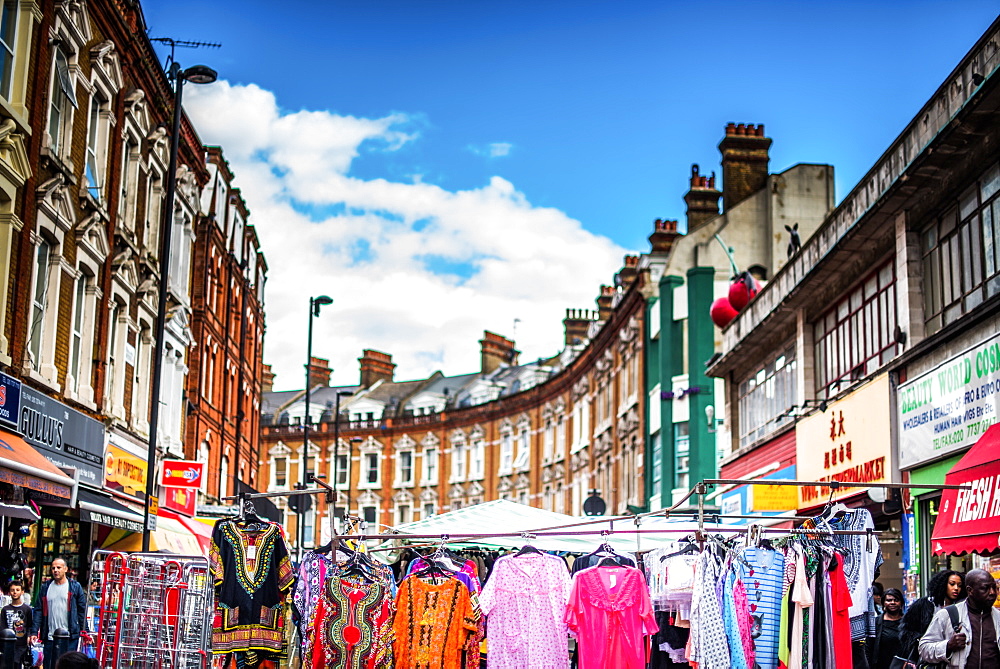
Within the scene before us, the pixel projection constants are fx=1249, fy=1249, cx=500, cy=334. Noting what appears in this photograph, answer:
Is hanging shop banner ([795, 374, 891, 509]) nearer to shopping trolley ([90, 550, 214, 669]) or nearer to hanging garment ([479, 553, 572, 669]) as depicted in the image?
hanging garment ([479, 553, 572, 669])

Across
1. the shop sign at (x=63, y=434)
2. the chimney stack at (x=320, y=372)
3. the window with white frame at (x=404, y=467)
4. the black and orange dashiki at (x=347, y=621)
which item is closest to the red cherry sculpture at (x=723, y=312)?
the shop sign at (x=63, y=434)

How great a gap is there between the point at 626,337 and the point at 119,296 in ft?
74.2

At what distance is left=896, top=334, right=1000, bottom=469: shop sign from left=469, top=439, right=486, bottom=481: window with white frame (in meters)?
45.8

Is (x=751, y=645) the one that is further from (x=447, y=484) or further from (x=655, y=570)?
(x=447, y=484)

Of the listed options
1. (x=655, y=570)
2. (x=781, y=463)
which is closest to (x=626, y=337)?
(x=781, y=463)

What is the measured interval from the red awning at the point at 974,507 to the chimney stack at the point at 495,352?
58.4 m

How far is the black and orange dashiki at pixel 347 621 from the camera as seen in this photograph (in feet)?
41.1

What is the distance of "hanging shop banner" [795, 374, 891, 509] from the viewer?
19266 millimetres

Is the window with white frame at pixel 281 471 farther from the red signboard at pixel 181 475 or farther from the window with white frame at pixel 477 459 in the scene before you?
the red signboard at pixel 181 475

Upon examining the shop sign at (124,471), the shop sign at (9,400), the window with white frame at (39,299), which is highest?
the window with white frame at (39,299)

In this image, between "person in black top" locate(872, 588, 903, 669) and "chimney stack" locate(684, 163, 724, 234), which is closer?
"person in black top" locate(872, 588, 903, 669)

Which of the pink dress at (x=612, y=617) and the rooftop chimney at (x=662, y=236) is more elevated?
the rooftop chimney at (x=662, y=236)

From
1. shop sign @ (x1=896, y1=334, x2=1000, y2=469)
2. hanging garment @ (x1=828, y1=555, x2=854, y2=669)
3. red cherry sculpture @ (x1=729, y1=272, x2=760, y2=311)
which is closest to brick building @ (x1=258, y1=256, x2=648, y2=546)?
red cherry sculpture @ (x1=729, y1=272, x2=760, y2=311)

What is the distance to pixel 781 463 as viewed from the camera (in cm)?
2558
